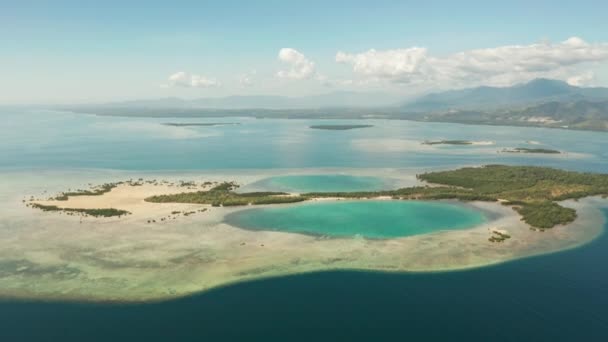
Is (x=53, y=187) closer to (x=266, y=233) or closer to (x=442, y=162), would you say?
(x=266, y=233)

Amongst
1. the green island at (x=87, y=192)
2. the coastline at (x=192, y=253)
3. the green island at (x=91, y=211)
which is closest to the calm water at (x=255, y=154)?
the green island at (x=87, y=192)

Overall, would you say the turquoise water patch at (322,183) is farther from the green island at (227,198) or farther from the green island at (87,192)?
the green island at (87,192)

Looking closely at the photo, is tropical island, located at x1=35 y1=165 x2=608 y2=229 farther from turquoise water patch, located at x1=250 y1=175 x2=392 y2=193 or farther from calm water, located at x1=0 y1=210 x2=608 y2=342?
calm water, located at x1=0 y1=210 x2=608 y2=342

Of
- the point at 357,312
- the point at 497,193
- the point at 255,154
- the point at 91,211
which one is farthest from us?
the point at 255,154

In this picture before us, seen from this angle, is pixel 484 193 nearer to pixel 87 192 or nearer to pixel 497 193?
pixel 497 193

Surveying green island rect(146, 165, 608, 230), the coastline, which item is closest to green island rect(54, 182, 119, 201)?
green island rect(146, 165, 608, 230)

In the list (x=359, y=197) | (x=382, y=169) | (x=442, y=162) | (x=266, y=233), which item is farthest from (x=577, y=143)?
(x=266, y=233)

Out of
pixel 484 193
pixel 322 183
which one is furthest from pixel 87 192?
pixel 484 193
